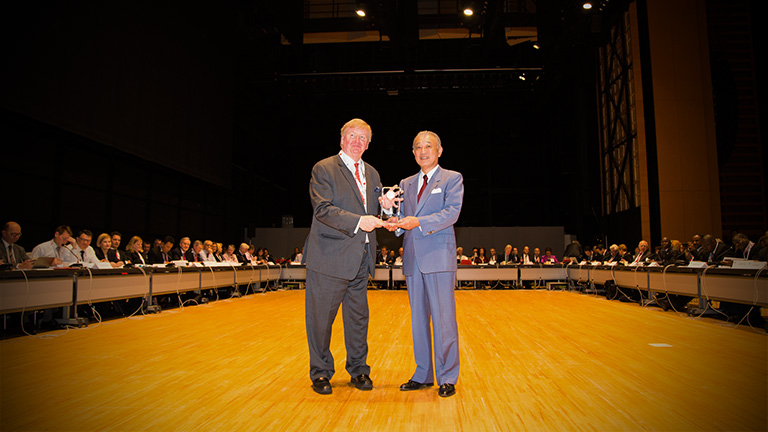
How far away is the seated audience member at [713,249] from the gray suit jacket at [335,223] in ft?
19.3

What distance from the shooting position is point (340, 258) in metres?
2.12

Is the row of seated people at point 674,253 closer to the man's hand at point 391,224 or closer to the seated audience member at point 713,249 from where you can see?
the seated audience member at point 713,249

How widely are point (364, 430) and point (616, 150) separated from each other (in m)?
11.9

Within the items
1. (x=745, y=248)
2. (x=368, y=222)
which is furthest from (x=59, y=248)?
(x=745, y=248)

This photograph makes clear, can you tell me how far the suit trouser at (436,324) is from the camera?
2084mm

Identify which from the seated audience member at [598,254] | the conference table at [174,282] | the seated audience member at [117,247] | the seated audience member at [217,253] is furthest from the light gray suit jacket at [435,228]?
the seated audience member at [598,254]

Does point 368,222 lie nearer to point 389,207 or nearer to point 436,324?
point 389,207

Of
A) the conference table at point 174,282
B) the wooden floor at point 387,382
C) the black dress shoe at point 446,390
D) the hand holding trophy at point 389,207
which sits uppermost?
the hand holding trophy at point 389,207

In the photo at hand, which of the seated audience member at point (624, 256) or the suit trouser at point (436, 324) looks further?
the seated audience member at point (624, 256)

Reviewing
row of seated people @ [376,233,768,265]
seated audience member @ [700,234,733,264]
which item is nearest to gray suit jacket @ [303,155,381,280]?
row of seated people @ [376,233,768,265]

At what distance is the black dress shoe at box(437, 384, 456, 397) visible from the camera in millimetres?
2031

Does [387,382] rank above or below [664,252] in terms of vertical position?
below

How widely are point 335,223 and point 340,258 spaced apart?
187 millimetres

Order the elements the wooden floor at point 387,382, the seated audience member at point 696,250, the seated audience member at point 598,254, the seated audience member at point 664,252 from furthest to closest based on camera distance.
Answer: the seated audience member at point 598,254 < the seated audience member at point 664,252 < the seated audience member at point 696,250 < the wooden floor at point 387,382
